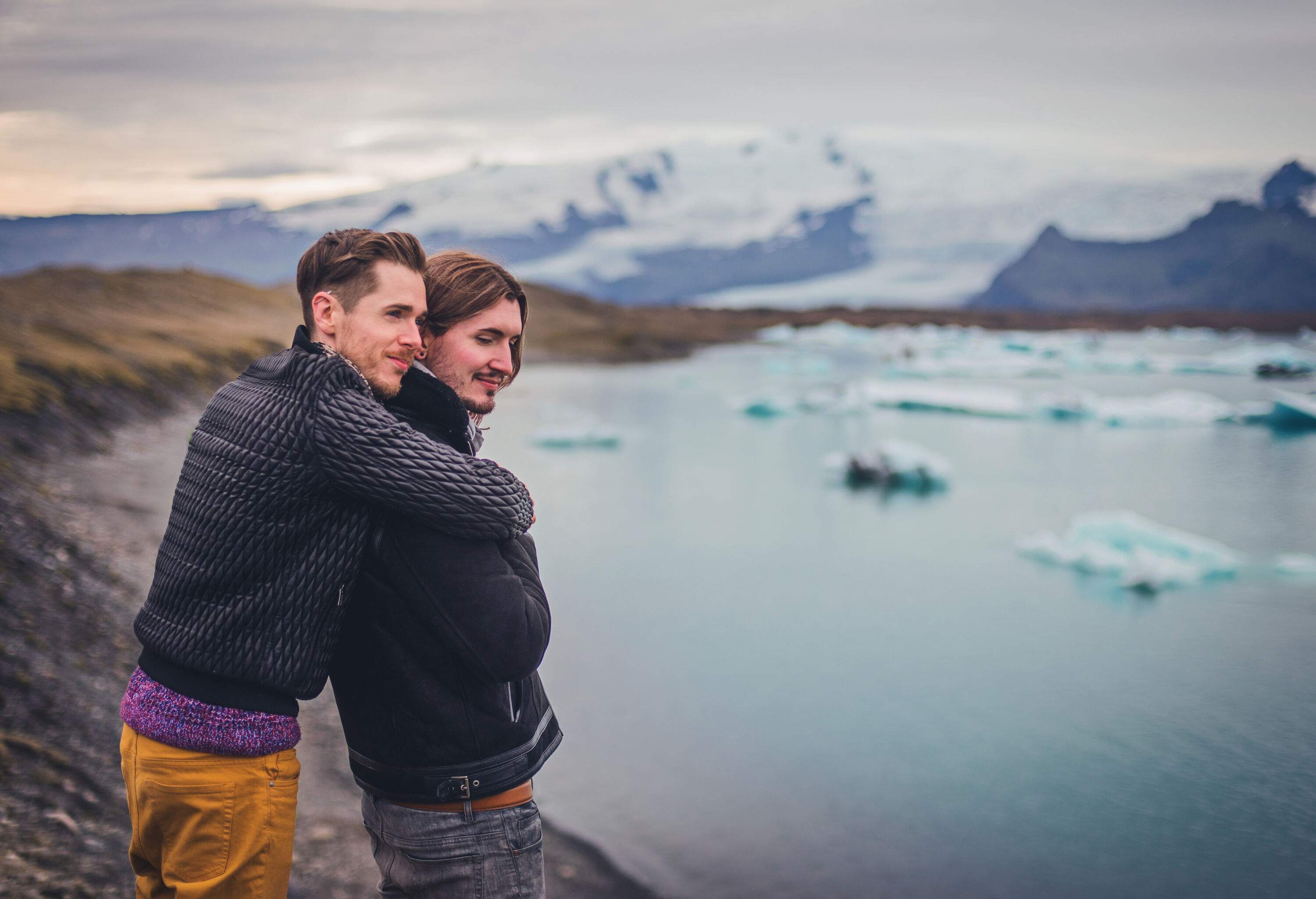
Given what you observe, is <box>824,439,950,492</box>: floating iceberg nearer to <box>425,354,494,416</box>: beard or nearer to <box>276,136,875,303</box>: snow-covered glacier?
<box>425,354,494,416</box>: beard

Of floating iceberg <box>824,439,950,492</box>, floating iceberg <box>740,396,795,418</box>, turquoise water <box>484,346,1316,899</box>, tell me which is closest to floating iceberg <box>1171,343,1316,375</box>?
floating iceberg <box>740,396,795,418</box>

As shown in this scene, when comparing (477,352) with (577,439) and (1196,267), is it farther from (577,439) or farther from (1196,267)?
(1196,267)

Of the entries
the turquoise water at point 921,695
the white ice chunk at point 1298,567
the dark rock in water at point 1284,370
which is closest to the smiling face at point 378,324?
the turquoise water at point 921,695

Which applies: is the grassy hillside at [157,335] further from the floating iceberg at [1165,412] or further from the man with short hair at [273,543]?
the floating iceberg at [1165,412]

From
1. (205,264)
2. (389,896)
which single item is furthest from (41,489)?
(205,264)

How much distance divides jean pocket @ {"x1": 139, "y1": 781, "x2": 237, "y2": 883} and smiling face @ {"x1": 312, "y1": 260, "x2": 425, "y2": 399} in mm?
639

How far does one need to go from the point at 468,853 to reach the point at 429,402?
70 centimetres

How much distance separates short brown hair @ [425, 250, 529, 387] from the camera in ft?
5.15

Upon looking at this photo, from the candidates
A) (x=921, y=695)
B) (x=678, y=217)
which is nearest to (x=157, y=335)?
(x=921, y=695)

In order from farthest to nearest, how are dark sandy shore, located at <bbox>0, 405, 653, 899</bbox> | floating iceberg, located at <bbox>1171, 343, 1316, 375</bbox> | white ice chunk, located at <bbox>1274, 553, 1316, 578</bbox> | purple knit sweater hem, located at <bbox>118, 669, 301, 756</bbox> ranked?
floating iceberg, located at <bbox>1171, 343, 1316, 375</bbox> < white ice chunk, located at <bbox>1274, 553, 1316, 578</bbox> < dark sandy shore, located at <bbox>0, 405, 653, 899</bbox> < purple knit sweater hem, located at <bbox>118, 669, 301, 756</bbox>

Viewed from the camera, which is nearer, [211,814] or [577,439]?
[211,814]

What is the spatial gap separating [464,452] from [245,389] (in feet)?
1.09

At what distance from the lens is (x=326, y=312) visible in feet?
4.74

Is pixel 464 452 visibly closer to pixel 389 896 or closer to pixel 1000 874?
pixel 389 896
